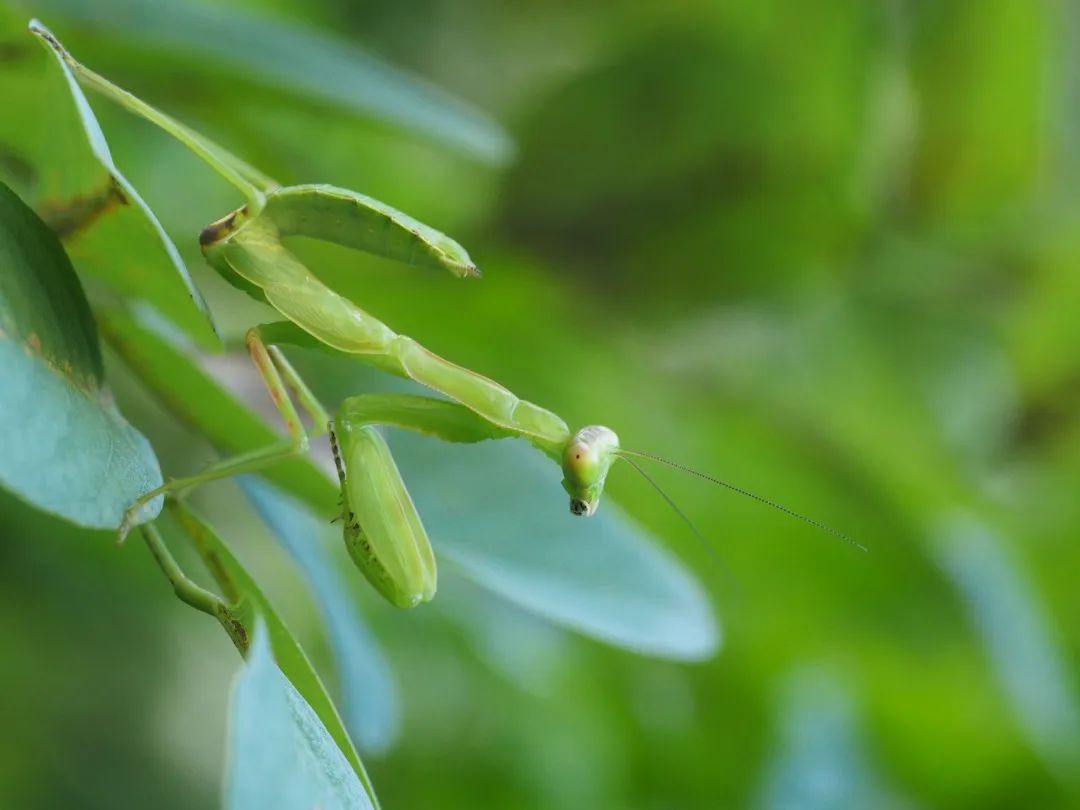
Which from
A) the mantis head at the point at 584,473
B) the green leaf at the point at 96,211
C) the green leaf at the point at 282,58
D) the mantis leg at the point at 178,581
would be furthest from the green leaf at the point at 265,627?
the green leaf at the point at 282,58

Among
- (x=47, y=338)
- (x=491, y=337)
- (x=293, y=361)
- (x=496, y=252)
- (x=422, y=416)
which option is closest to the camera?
(x=47, y=338)

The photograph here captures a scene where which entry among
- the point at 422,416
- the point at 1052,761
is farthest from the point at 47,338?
the point at 1052,761

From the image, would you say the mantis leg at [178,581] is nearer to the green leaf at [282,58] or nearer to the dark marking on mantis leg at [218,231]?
the dark marking on mantis leg at [218,231]

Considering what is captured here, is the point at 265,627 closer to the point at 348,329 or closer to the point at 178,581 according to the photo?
the point at 178,581

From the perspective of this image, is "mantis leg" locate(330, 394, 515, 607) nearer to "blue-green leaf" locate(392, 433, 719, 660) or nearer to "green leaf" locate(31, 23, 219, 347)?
"blue-green leaf" locate(392, 433, 719, 660)

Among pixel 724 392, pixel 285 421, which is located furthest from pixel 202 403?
pixel 724 392

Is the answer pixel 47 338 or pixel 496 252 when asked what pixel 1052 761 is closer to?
pixel 496 252
